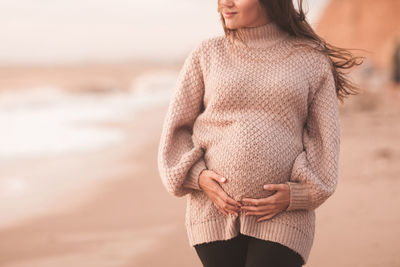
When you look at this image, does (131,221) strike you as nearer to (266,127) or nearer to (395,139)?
(266,127)

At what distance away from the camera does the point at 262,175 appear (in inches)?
78.4

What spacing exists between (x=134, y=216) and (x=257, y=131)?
10.1ft

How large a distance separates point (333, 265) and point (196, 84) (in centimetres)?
210

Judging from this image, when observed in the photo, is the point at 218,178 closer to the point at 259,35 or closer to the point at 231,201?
the point at 231,201

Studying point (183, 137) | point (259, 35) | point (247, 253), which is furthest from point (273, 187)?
point (259, 35)

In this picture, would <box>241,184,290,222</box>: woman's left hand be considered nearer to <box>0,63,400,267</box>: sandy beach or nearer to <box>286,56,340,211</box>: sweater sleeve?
<box>286,56,340,211</box>: sweater sleeve

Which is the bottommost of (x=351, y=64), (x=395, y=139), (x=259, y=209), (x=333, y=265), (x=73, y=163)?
(x=395, y=139)

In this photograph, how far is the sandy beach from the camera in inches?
154

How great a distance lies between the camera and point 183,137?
2188 mm

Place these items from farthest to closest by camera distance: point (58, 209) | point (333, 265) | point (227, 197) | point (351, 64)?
point (58, 209) → point (333, 265) → point (351, 64) → point (227, 197)

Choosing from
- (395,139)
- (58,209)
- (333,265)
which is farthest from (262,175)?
(395,139)

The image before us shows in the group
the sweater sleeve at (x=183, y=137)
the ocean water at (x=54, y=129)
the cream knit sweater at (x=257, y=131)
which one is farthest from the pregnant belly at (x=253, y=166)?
the ocean water at (x=54, y=129)

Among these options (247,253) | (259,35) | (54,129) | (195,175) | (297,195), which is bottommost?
(54,129)

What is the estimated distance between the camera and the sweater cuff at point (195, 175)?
206 cm
